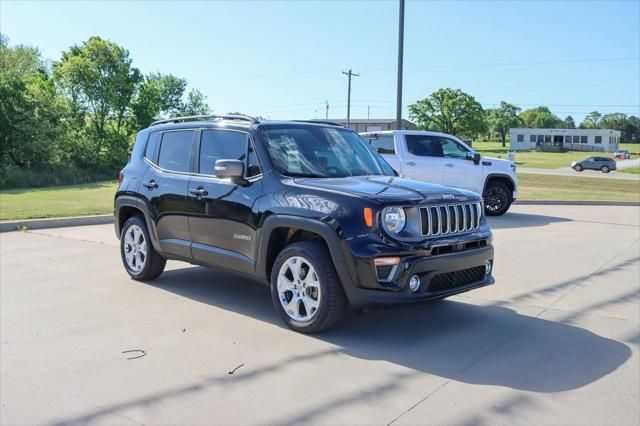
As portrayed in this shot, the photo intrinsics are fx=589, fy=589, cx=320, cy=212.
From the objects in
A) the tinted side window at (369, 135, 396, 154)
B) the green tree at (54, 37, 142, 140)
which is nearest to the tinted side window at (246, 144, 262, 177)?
Result: the tinted side window at (369, 135, 396, 154)

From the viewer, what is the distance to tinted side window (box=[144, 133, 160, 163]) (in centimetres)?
686

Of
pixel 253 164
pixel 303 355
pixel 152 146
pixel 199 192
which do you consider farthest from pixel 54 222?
pixel 303 355

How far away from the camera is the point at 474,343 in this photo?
4.82m

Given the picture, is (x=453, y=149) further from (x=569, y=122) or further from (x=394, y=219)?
(x=569, y=122)

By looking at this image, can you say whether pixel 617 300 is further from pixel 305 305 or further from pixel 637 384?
pixel 305 305

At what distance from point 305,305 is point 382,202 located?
1104 millimetres

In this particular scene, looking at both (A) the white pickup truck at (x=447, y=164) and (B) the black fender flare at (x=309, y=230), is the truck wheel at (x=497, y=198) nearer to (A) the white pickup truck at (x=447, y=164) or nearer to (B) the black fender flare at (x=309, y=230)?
(A) the white pickup truck at (x=447, y=164)

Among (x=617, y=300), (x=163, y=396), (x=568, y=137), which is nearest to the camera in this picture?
(x=163, y=396)

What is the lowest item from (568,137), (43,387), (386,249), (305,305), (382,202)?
(43,387)

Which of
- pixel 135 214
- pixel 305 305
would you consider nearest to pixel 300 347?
pixel 305 305

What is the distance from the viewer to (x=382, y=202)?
460 centimetres

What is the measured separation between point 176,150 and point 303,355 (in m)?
3.03

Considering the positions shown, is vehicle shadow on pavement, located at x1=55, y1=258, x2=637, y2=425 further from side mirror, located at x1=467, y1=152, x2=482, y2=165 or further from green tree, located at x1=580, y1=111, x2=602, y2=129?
green tree, located at x1=580, y1=111, x2=602, y2=129

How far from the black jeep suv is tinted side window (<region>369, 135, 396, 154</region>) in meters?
7.51
